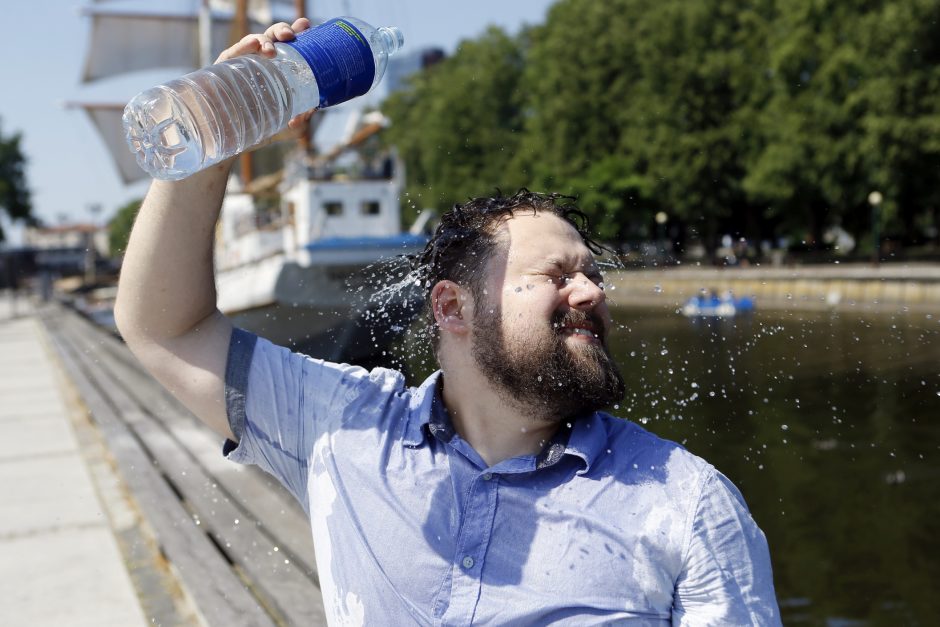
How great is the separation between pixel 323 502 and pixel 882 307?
28.4 metres

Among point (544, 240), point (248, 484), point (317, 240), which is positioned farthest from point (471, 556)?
point (317, 240)

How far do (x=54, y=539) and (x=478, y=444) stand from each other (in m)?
3.44

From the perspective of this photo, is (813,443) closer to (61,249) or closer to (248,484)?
(248,484)

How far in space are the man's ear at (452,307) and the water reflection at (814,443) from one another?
100 centimetres

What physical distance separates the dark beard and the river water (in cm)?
97

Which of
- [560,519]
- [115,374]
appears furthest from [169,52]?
[560,519]

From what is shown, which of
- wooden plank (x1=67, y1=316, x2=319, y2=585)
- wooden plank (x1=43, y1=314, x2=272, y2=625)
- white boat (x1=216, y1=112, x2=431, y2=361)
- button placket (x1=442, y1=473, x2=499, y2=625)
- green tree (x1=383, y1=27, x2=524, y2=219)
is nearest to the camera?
button placket (x1=442, y1=473, x2=499, y2=625)

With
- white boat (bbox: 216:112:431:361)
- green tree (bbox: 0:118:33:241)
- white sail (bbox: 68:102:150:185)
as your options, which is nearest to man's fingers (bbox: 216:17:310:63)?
white boat (bbox: 216:112:431:361)

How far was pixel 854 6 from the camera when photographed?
35125 mm

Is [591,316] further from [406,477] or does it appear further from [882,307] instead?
[882,307]

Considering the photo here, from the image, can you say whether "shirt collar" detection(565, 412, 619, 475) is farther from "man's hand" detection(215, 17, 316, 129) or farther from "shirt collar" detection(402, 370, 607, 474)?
"man's hand" detection(215, 17, 316, 129)

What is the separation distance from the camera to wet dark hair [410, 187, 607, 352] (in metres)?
2.02

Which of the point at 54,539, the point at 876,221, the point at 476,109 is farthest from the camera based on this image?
the point at 476,109

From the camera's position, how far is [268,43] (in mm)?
1893
